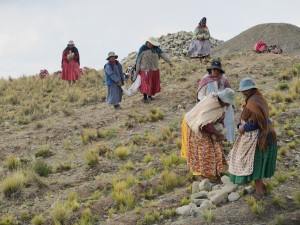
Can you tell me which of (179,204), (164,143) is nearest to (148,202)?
(179,204)

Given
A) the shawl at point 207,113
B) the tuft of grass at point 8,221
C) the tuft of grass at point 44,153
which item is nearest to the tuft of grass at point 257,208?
the shawl at point 207,113

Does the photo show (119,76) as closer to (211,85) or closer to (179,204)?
(211,85)

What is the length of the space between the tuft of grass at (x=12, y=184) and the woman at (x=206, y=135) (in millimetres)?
3005

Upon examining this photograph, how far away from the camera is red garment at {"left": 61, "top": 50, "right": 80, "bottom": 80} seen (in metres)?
20.4

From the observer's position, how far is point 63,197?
916 cm

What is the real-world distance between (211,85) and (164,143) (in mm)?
2321

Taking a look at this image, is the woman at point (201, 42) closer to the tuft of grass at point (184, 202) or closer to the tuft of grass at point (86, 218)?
the tuft of grass at point (184, 202)

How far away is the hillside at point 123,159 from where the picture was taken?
26.2 ft

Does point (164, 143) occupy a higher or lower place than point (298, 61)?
lower

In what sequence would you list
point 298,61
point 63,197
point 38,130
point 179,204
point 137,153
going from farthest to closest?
point 298,61
point 38,130
point 137,153
point 63,197
point 179,204

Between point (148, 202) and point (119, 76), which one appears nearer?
point (148, 202)

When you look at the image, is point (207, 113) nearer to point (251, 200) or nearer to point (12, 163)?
point (251, 200)

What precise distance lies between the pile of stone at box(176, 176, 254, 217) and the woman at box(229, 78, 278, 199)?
38cm

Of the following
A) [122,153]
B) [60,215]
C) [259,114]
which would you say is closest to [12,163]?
[122,153]
